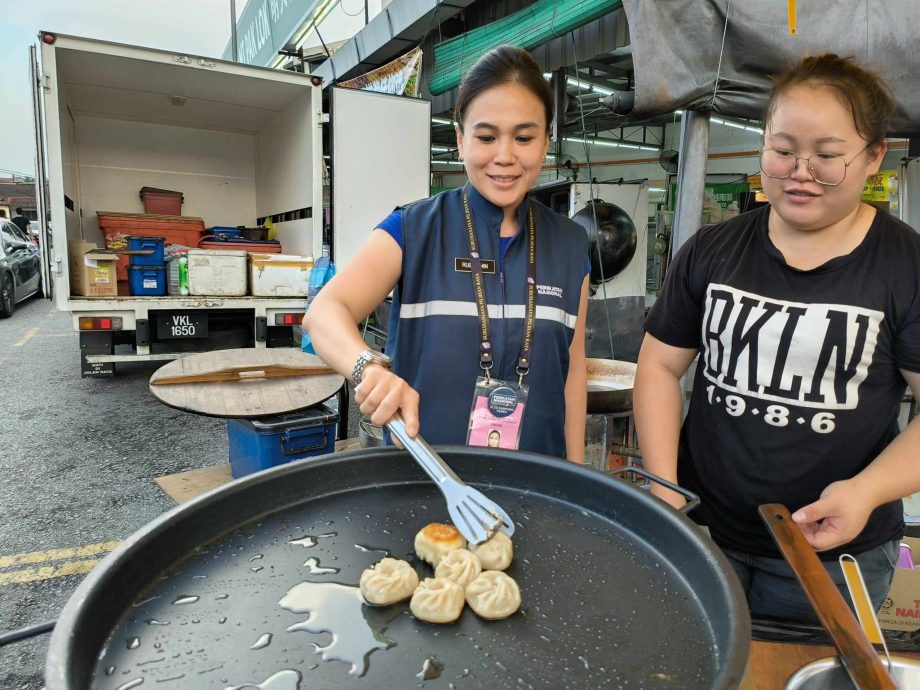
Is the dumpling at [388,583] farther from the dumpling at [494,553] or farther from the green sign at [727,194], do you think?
the green sign at [727,194]

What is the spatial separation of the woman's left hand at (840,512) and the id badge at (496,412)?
0.68 meters

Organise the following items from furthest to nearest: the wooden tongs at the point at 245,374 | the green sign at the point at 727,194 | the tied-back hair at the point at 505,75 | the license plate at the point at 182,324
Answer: the green sign at the point at 727,194 → the license plate at the point at 182,324 → the wooden tongs at the point at 245,374 → the tied-back hair at the point at 505,75

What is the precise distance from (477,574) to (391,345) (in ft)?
2.45

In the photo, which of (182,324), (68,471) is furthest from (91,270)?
(68,471)

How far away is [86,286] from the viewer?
5.21 meters

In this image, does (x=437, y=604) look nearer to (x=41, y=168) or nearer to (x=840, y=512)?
(x=840, y=512)

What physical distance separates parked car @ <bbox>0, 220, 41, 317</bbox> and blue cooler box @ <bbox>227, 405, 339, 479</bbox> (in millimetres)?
9387

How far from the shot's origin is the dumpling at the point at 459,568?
39.5 inches

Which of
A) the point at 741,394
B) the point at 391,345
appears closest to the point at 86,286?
the point at 391,345

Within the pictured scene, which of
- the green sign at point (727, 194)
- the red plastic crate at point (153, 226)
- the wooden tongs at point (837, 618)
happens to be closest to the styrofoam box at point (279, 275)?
the red plastic crate at point (153, 226)

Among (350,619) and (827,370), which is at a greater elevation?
(827,370)

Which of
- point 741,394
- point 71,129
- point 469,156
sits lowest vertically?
point 741,394

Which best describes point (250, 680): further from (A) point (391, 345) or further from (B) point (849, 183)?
(B) point (849, 183)

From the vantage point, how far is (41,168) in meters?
5.15
